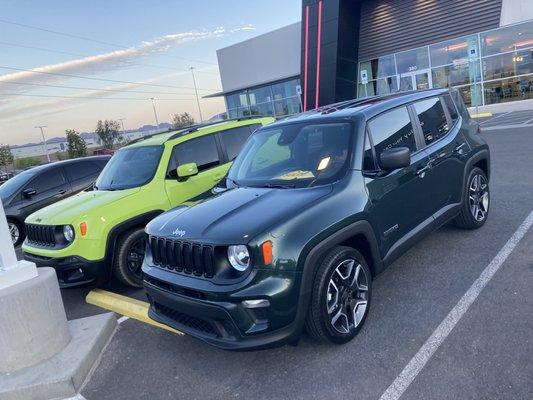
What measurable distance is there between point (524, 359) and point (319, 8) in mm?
24927

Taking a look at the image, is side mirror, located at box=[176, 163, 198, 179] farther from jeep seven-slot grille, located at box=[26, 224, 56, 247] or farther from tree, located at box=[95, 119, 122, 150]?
tree, located at box=[95, 119, 122, 150]

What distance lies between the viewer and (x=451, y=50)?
74.3 ft

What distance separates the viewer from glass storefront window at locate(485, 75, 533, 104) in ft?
69.0

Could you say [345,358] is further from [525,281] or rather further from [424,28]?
[424,28]

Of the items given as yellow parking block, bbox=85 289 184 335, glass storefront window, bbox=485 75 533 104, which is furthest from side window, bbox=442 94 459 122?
glass storefront window, bbox=485 75 533 104

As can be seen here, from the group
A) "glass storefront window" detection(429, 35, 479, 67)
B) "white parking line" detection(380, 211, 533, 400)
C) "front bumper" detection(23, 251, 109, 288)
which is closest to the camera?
"white parking line" detection(380, 211, 533, 400)

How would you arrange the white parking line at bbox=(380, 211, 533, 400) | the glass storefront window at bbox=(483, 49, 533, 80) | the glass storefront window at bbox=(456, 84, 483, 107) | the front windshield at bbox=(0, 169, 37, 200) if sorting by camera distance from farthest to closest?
the glass storefront window at bbox=(456, 84, 483, 107) → the glass storefront window at bbox=(483, 49, 533, 80) → the front windshield at bbox=(0, 169, 37, 200) → the white parking line at bbox=(380, 211, 533, 400)

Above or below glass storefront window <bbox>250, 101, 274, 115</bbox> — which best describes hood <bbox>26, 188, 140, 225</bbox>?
below

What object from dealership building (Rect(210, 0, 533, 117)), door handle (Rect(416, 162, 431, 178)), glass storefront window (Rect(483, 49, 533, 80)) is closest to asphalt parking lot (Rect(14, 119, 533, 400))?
door handle (Rect(416, 162, 431, 178))

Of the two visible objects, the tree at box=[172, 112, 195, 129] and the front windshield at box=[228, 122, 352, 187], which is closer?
the front windshield at box=[228, 122, 352, 187]

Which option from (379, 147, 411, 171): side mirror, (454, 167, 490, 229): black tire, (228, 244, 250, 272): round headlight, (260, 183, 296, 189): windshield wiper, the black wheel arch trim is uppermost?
(379, 147, 411, 171): side mirror

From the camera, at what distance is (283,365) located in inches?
131

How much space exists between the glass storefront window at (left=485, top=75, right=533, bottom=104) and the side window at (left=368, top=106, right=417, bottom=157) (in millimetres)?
20289

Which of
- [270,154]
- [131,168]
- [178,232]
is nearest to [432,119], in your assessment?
[270,154]
